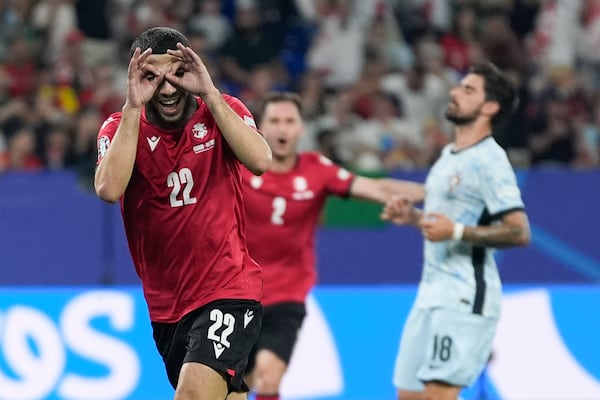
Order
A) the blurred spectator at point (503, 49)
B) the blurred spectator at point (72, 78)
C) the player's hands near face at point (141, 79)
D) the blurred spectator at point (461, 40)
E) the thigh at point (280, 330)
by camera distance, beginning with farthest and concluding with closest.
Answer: the blurred spectator at point (503, 49)
the blurred spectator at point (461, 40)
the blurred spectator at point (72, 78)
the thigh at point (280, 330)
the player's hands near face at point (141, 79)

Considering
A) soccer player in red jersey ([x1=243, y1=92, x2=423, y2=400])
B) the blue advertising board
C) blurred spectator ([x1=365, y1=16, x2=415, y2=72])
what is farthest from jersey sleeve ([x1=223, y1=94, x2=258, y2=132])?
blurred spectator ([x1=365, y1=16, x2=415, y2=72])

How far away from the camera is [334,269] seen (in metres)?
12.8

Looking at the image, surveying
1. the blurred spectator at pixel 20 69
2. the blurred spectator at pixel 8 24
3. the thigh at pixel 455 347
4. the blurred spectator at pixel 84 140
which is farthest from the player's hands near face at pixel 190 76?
the blurred spectator at pixel 8 24

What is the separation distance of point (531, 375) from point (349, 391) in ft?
4.61

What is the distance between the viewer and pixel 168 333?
227 inches

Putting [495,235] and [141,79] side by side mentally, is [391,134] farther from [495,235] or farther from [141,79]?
[141,79]

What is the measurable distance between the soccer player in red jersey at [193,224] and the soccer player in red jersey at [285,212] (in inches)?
86.7

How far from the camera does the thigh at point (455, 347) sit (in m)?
6.98

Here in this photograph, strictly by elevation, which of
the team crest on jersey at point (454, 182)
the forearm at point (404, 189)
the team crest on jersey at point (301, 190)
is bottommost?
the team crest on jersey at point (301, 190)

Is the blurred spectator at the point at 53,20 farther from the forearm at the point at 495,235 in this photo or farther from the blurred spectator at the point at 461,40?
the forearm at the point at 495,235

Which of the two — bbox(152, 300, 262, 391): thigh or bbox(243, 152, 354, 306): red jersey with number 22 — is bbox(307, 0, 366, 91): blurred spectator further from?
bbox(152, 300, 262, 391): thigh

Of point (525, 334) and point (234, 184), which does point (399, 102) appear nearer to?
point (525, 334)

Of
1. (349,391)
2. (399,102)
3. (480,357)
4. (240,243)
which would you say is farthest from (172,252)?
(399,102)

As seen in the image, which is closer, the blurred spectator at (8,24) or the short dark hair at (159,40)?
the short dark hair at (159,40)
